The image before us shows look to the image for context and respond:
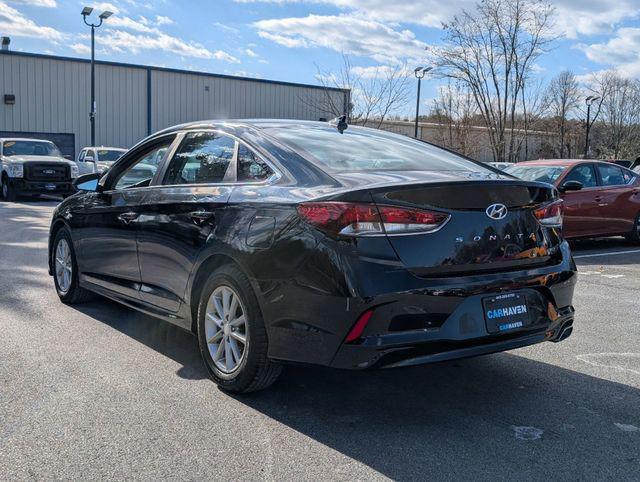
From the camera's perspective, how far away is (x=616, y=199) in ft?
37.1

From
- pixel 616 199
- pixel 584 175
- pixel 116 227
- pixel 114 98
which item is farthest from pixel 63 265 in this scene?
pixel 114 98

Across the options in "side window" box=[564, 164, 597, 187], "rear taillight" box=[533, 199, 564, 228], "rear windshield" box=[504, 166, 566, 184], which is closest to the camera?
"rear taillight" box=[533, 199, 564, 228]

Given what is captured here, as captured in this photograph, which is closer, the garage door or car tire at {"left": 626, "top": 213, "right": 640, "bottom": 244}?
car tire at {"left": 626, "top": 213, "right": 640, "bottom": 244}

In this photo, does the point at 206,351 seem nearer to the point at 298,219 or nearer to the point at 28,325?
the point at 298,219

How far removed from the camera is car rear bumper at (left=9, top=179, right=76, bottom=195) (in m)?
19.4

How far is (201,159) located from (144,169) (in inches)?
36.9

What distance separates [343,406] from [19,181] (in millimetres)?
18053

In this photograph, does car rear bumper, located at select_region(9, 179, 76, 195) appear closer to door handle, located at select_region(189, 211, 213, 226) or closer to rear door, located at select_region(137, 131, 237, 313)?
rear door, located at select_region(137, 131, 237, 313)

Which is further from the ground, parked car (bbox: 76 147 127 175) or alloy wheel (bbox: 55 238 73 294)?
parked car (bbox: 76 147 127 175)

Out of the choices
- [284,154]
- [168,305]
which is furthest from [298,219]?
[168,305]

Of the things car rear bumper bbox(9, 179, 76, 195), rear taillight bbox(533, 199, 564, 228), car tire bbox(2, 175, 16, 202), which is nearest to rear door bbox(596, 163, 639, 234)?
rear taillight bbox(533, 199, 564, 228)

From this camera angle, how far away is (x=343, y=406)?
387 centimetres

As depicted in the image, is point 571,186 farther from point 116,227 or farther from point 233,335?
point 233,335

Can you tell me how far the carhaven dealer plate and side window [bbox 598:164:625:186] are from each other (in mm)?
8491
